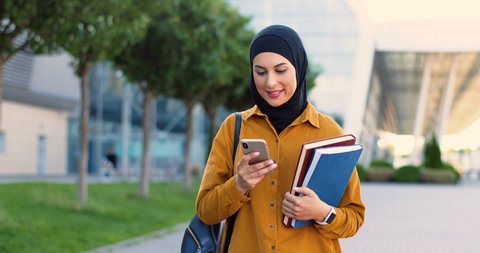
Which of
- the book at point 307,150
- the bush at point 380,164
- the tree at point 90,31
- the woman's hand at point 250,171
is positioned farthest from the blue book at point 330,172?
the bush at point 380,164

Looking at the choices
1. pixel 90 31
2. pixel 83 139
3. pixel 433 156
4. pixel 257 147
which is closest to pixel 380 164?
pixel 433 156

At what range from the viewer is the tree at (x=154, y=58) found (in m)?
17.3

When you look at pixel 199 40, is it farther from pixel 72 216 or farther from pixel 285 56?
pixel 285 56

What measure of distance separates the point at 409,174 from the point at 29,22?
29446 mm

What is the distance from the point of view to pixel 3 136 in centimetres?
3378

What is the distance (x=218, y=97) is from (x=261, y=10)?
19234mm

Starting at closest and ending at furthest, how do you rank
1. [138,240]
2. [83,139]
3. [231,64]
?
1. [138,240]
2. [83,139]
3. [231,64]

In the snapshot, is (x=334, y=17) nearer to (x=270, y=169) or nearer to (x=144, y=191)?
(x=144, y=191)

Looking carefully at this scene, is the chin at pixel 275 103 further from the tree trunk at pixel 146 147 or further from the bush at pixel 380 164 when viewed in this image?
the bush at pixel 380 164

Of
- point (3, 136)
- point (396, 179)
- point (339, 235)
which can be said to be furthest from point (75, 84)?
point (339, 235)

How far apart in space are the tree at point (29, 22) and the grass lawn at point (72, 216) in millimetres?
2239

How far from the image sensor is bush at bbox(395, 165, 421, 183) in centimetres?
3709

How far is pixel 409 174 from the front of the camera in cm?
3719

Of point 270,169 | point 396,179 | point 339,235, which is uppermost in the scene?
point 270,169
